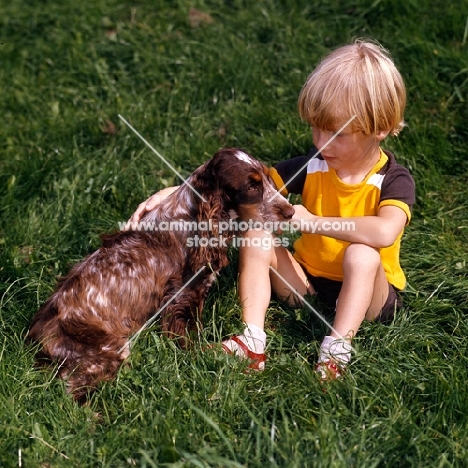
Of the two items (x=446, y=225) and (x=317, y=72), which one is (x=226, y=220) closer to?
(x=317, y=72)

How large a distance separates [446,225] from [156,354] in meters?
2.21

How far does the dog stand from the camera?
3.99 metres

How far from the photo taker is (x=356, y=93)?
13.4ft

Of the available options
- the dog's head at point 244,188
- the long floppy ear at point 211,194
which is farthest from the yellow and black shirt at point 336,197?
the long floppy ear at point 211,194

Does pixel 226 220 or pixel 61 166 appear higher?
pixel 226 220

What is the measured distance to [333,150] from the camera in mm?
4211

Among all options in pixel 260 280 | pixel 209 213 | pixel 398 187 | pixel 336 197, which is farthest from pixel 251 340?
pixel 398 187

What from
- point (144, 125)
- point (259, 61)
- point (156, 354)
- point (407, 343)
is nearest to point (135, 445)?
point (156, 354)

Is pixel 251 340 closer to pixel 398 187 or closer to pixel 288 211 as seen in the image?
pixel 288 211

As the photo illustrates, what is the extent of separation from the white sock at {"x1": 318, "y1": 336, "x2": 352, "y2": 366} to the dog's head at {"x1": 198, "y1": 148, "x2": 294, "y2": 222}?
0.74m

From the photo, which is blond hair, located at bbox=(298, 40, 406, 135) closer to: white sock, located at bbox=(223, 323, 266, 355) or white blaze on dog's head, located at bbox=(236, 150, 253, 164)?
white blaze on dog's head, located at bbox=(236, 150, 253, 164)

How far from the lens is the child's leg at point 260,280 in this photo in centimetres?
415

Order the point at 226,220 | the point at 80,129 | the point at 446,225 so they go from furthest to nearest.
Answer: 1. the point at 80,129
2. the point at 446,225
3. the point at 226,220

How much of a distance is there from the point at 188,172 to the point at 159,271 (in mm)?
1542
